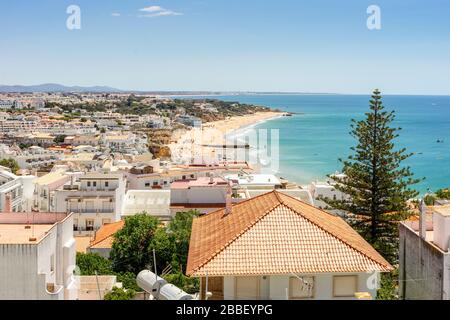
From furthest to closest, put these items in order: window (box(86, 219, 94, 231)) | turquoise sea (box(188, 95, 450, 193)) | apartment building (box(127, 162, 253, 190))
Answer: turquoise sea (box(188, 95, 450, 193))
apartment building (box(127, 162, 253, 190))
window (box(86, 219, 94, 231))

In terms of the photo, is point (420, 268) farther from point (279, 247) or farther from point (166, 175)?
point (166, 175)

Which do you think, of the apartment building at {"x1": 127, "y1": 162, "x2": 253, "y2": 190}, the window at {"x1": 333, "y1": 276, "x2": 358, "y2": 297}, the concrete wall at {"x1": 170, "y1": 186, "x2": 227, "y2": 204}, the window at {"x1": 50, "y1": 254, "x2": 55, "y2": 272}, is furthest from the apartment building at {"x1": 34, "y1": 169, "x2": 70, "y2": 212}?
the window at {"x1": 333, "y1": 276, "x2": 358, "y2": 297}

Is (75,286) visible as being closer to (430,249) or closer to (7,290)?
(7,290)

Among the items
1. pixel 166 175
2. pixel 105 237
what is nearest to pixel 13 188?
pixel 166 175

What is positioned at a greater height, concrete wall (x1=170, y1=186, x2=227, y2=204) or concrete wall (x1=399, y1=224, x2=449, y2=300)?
concrete wall (x1=399, y1=224, x2=449, y2=300)

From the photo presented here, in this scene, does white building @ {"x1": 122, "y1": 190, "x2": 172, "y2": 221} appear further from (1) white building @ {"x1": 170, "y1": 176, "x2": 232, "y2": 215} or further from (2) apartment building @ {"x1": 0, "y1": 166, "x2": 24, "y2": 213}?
(2) apartment building @ {"x1": 0, "y1": 166, "x2": 24, "y2": 213}

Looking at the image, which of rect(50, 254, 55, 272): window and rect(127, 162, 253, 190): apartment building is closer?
rect(50, 254, 55, 272): window

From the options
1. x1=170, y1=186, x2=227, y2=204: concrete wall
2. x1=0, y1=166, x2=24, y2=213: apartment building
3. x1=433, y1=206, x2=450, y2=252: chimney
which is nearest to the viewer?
x1=433, y1=206, x2=450, y2=252: chimney
